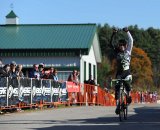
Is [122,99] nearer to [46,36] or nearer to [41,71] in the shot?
[41,71]

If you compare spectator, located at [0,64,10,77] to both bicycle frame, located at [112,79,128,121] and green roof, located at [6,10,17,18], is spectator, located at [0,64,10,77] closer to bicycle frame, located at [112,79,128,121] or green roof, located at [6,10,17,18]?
bicycle frame, located at [112,79,128,121]

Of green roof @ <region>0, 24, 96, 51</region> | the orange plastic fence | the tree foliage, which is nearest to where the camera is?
the orange plastic fence

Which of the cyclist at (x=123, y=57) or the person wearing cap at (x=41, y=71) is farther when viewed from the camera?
the person wearing cap at (x=41, y=71)

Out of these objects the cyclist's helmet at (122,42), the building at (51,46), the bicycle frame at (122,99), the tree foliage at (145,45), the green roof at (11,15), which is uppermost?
the tree foliage at (145,45)

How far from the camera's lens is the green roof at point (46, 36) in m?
37.3

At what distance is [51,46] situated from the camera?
1460 inches

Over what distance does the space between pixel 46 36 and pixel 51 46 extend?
2440 mm

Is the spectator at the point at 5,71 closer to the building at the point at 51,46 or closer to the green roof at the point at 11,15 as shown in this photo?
the building at the point at 51,46

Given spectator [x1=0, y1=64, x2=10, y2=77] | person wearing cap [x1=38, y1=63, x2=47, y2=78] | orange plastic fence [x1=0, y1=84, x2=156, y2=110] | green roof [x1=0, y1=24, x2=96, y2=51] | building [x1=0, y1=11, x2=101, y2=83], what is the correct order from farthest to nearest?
1. green roof [x1=0, y1=24, x2=96, y2=51]
2. building [x1=0, y1=11, x2=101, y2=83]
3. orange plastic fence [x1=0, y1=84, x2=156, y2=110]
4. person wearing cap [x1=38, y1=63, x2=47, y2=78]
5. spectator [x1=0, y1=64, x2=10, y2=77]

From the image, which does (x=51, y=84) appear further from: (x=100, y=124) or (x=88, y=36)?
(x=88, y=36)

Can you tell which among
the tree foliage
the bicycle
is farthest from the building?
the tree foliage

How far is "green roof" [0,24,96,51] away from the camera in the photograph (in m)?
37.3

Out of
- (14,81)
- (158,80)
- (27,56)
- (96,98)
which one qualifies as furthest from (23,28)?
(158,80)

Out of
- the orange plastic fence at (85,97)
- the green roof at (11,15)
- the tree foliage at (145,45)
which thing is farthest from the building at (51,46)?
the tree foliage at (145,45)
